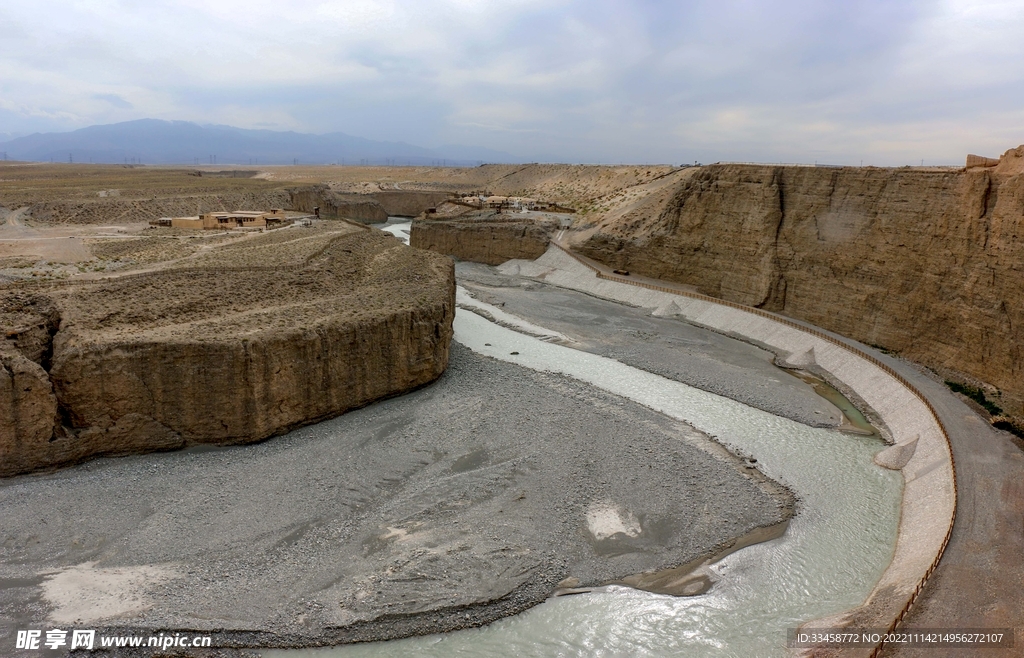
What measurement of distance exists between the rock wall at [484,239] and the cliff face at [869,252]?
9.44 m

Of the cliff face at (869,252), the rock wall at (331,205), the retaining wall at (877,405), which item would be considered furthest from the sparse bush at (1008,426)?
the rock wall at (331,205)

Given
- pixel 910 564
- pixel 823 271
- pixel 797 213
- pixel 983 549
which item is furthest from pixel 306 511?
pixel 797 213

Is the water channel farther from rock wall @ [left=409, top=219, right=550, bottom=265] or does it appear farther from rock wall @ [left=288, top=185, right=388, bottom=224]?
rock wall @ [left=288, top=185, right=388, bottom=224]

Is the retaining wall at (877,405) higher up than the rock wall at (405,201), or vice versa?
the rock wall at (405,201)

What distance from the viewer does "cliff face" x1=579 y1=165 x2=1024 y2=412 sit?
75.4ft

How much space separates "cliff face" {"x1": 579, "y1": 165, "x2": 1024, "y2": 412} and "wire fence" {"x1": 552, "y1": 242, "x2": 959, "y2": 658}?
134 cm

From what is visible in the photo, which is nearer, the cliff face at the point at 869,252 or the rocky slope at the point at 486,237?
the cliff face at the point at 869,252

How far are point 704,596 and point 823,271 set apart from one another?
23805 mm

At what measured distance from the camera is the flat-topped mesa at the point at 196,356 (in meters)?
16.5

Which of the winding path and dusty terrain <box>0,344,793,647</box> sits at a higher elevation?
the winding path

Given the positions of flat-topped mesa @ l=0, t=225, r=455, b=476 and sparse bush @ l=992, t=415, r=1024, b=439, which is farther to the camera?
sparse bush @ l=992, t=415, r=1024, b=439

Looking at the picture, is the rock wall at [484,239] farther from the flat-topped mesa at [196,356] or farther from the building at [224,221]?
the flat-topped mesa at [196,356]

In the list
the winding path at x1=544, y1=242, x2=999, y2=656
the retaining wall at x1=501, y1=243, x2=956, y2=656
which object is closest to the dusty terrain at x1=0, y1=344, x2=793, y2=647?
the retaining wall at x1=501, y1=243, x2=956, y2=656

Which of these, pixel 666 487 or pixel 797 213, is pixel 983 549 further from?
pixel 797 213
